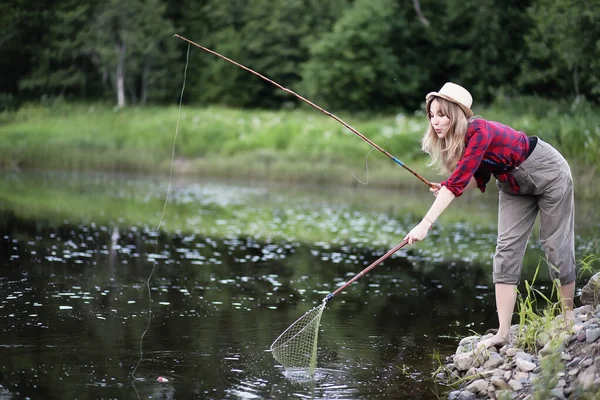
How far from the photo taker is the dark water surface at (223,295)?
5.41 m

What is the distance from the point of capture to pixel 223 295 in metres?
8.39

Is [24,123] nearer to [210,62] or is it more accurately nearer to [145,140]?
[145,140]

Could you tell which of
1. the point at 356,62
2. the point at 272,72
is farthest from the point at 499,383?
the point at 272,72

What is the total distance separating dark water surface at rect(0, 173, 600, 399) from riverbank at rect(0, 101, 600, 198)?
581 cm

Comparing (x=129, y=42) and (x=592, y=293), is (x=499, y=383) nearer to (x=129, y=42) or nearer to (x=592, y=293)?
(x=592, y=293)

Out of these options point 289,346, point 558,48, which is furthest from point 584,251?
point 558,48

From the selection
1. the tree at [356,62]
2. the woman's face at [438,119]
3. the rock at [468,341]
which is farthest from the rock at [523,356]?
the tree at [356,62]

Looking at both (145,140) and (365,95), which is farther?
(365,95)

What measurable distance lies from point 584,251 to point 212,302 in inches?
223

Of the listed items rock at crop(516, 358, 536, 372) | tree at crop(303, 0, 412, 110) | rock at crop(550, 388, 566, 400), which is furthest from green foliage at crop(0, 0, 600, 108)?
rock at crop(550, 388, 566, 400)

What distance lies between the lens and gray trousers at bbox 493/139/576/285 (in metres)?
5.41

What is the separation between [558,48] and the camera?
76.7 ft

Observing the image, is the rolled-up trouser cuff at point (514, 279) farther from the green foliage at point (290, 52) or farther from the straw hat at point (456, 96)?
the green foliage at point (290, 52)

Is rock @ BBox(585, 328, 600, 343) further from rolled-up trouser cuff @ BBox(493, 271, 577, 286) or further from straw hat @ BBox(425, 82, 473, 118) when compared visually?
straw hat @ BBox(425, 82, 473, 118)
